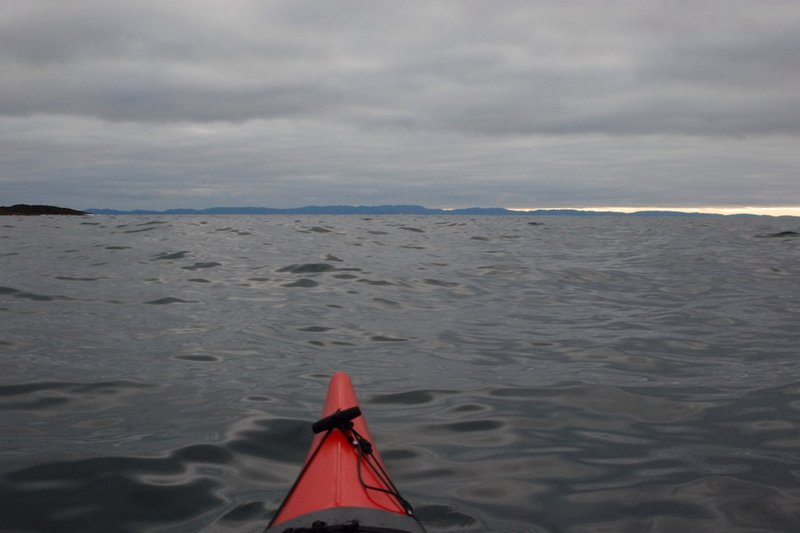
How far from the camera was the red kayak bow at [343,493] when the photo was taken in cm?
260

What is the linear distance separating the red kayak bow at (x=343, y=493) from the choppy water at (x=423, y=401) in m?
0.65

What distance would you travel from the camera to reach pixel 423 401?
5.75 m

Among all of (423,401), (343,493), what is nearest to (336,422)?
(343,493)

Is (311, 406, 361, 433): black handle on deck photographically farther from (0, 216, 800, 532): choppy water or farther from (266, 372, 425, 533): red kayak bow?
(0, 216, 800, 532): choppy water

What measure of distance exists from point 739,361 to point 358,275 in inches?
370

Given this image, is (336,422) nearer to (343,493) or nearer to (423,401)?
(343,493)

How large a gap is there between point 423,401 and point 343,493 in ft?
9.75

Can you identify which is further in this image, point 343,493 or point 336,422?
point 336,422

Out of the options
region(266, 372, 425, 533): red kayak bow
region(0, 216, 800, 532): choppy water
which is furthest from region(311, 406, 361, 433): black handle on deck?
region(0, 216, 800, 532): choppy water

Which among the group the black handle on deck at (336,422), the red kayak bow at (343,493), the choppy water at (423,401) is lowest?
the choppy water at (423,401)

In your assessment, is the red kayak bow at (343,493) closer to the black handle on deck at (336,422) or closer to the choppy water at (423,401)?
the black handle on deck at (336,422)

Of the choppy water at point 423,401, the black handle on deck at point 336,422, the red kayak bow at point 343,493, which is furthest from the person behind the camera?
the choppy water at point 423,401

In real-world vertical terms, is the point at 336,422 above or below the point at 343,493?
above

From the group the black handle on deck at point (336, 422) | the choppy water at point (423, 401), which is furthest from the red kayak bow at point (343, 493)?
the choppy water at point (423, 401)
